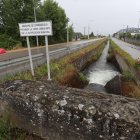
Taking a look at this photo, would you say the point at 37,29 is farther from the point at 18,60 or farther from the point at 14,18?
the point at 14,18

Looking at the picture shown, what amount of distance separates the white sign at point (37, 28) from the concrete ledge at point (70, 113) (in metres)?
3.21

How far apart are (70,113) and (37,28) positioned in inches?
180

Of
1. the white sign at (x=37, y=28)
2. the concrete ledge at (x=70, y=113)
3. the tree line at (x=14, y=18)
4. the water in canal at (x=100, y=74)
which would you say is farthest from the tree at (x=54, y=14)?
the concrete ledge at (x=70, y=113)

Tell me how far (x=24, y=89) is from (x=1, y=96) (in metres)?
0.55

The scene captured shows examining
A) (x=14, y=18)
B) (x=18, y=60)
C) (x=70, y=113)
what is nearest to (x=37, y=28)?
(x=70, y=113)

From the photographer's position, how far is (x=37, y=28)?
7.32 meters

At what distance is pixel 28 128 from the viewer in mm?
4043

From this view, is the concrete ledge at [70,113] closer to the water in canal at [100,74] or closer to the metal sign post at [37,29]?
the metal sign post at [37,29]

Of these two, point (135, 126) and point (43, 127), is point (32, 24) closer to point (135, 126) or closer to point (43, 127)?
point (43, 127)

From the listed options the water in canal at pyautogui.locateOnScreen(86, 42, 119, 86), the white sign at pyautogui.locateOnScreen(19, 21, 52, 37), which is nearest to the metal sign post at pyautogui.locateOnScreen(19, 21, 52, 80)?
the white sign at pyautogui.locateOnScreen(19, 21, 52, 37)

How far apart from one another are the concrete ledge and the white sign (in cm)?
321

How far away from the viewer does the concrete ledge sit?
3.14 meters

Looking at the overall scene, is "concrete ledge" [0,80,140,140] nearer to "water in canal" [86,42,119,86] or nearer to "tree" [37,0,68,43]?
"water in canal" [86,42,119,86]

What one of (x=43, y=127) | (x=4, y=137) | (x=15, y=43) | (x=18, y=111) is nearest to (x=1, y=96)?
(x=18, y=111)
